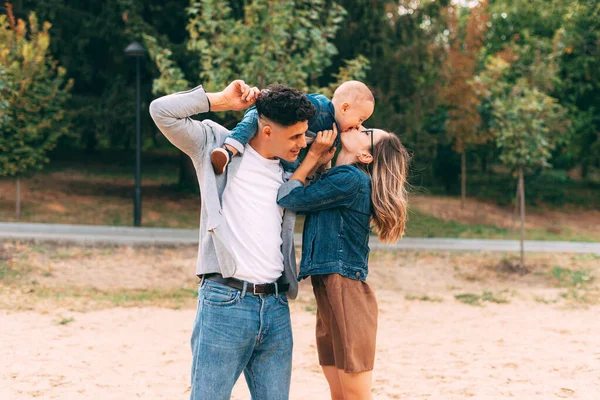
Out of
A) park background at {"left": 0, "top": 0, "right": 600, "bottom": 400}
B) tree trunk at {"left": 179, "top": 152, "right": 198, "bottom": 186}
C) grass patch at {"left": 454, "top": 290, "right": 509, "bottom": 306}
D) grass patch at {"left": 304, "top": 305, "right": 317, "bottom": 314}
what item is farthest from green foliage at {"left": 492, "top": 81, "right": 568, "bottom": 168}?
tree trunk at {"left": 179, "top": 152, "right": 198, "bottom": 186}

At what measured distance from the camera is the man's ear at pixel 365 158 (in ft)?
10.8

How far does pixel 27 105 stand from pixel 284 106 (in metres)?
12.7

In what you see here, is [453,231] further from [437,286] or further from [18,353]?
[18,353]

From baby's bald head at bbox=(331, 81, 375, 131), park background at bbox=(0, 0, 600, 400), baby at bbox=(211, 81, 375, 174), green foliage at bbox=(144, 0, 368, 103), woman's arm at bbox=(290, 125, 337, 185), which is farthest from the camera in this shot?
green foliage at bbox=(144, 0, 368, 103)

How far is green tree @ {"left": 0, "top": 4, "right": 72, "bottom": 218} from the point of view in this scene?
551 inches

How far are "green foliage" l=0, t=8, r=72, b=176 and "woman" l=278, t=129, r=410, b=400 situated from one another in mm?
11711

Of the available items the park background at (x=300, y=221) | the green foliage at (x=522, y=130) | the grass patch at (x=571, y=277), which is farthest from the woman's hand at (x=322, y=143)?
the green foliage at (x=522, y=130)

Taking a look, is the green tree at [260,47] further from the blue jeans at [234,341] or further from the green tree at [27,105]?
the blue jeans at [234,341]

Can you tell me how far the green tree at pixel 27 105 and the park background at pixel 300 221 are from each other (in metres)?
0.05

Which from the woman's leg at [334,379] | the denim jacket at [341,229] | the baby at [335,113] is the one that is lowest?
the woman's leg at [334,379]

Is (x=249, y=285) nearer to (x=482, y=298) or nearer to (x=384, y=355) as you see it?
(x=384, y=355)

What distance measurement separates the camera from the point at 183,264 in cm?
1129

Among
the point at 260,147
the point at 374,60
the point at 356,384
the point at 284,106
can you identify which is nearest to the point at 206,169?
the point at 260,147

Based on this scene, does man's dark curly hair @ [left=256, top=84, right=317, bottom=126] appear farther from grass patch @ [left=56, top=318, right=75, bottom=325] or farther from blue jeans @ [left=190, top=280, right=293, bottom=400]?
grass patch @ [left=56, top=318, right=75, bottom=325]
